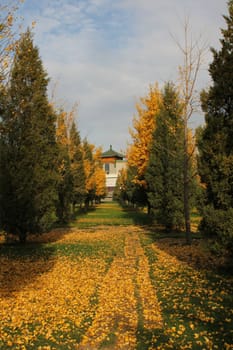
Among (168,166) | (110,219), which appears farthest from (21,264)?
(110,219)

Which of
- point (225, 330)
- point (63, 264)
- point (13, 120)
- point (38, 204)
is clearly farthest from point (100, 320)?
point (13, 120)

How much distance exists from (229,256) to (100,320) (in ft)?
15.1

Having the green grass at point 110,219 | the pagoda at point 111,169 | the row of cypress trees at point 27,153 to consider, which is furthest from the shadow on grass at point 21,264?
the pagoda at point 111,169

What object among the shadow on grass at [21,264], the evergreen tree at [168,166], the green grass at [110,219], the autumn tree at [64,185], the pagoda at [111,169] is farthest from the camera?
the pagoda at [111,169]

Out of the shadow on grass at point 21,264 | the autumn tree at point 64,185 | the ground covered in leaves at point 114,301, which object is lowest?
the shadow on grass at point 21,264

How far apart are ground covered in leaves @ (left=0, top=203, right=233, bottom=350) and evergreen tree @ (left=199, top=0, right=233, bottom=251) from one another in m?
1.66

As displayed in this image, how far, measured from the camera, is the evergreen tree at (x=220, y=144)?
8.47 meters

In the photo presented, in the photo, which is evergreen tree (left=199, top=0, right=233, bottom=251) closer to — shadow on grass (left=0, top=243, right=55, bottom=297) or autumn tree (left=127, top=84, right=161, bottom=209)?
shadow on grass (left=0, top=243, right=55, bottom=297)

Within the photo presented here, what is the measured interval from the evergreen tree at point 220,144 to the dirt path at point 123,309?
249 cm

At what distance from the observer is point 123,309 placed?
6.34 metres

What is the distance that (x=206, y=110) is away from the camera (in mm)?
9375

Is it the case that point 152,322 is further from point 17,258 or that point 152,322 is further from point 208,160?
point 17,258

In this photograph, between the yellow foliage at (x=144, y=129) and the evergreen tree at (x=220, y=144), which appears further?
the yellow foliage at (x=144, y=129)

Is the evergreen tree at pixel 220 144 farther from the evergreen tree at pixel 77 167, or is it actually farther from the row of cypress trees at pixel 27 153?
the evergreen tree at pixel 77 167
